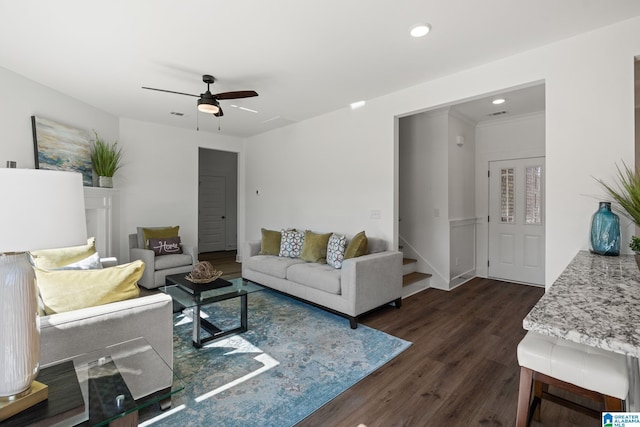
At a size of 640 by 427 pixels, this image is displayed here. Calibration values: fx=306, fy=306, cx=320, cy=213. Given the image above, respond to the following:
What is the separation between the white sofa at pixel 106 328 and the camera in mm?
1486

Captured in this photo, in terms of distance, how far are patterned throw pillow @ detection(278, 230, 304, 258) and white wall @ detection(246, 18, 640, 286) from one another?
608 millimetres

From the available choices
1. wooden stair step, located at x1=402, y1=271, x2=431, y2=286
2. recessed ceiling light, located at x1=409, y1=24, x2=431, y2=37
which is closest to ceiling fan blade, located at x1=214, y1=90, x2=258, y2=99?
recessed ceiling light, located at x1=409, y1=24, x2=431, y2=37

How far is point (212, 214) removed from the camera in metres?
8.03

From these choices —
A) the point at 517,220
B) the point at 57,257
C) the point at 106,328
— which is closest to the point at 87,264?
the point at 57,257

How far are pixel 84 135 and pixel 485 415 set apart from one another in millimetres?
5474

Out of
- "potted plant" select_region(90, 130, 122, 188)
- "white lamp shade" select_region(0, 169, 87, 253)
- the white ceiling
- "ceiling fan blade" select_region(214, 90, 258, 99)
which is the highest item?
the white ceiling

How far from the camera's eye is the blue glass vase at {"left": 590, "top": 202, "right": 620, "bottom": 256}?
212 centimetres

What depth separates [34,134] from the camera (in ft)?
11.7

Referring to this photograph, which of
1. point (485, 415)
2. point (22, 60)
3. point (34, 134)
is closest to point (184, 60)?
point (22, 60)

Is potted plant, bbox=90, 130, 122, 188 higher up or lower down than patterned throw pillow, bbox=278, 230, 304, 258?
higher up

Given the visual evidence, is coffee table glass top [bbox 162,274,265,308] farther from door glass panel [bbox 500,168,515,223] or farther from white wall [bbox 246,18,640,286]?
door glass panel [bbox 500,168,515,223]

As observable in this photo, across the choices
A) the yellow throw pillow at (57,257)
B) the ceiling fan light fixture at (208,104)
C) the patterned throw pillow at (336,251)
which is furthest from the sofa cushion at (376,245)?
the yellow throw pillow at (57,257)

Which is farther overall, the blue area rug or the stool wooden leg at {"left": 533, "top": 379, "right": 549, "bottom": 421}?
the blue area rug

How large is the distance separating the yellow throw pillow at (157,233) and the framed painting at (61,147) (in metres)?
1.00
